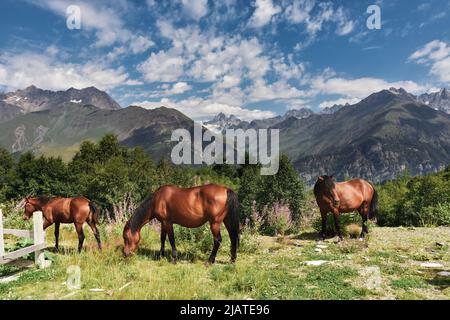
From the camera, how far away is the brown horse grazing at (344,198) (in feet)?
37.0

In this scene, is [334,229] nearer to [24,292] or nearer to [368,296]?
[368,296]

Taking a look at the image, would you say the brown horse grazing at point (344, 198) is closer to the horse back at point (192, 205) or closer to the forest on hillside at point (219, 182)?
the forest on hillside at point (219, 182)

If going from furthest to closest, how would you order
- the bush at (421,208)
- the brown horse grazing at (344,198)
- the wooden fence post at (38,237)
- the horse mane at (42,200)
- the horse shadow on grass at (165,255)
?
the bush at (421,208)
the brown horse grazing at (344,198)
the horse mane at (42,200)
the horse shadow on grass at (165,255)
the wooden fence post at (38,237)

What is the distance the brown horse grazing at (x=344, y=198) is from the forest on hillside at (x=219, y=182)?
2368 millimetres

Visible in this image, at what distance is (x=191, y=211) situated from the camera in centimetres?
887

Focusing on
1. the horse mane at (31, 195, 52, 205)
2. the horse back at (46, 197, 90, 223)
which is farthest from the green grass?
the horse mane at (31, 195, 52, 205)

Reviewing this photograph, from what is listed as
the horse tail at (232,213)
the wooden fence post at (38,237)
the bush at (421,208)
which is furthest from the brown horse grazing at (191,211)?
the bush at (421,208)

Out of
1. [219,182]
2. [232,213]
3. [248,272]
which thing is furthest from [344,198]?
[219,182]

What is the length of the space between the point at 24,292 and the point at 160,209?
3585mm

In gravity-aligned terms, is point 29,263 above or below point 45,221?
below

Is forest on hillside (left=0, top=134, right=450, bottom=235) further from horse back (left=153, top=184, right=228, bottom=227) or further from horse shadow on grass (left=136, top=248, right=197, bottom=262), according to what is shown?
horse back (left=153, top=184, right=228, bottom=227)

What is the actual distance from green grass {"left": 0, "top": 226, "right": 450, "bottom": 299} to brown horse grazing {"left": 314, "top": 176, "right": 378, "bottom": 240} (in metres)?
1.00
